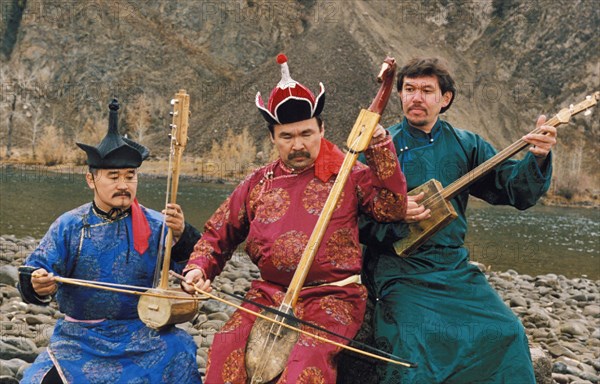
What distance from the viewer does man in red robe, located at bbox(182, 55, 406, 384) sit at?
3.31 meters

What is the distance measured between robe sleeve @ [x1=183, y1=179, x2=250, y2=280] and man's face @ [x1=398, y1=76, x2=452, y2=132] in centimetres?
106

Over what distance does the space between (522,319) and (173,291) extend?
6.26 meters

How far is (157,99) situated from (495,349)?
48012 mm

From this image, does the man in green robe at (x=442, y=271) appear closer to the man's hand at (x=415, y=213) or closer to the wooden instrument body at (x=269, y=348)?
the man's hand at (x=415, y=213)

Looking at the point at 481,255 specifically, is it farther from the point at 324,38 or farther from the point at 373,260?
the point at 324,38

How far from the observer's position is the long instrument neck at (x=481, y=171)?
12.4ft

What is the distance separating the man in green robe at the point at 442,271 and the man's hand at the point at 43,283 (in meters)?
1.66

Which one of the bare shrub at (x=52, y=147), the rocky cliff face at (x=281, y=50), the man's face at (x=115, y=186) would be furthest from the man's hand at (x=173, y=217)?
the rocky cliff face at (x=281, y=50)

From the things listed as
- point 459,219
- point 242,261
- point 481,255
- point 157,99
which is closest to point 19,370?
point 459,219

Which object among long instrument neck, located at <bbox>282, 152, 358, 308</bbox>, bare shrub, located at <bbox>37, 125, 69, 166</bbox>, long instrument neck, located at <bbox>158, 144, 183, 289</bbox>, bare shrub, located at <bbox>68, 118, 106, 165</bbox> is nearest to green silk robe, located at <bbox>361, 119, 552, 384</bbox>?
long instrument neck, located at <bbox>282, 152, 358, 308</bbox>

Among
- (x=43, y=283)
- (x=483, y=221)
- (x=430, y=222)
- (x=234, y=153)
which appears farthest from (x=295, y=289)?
(x=234, y=153)

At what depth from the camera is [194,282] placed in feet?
11.3

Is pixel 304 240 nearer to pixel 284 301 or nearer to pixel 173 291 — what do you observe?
pixel 284 301

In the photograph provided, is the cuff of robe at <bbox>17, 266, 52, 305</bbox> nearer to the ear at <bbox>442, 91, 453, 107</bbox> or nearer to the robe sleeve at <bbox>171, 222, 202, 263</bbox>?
the robe sleeve at <bbox>171, 222, 202, 263</bbox>
